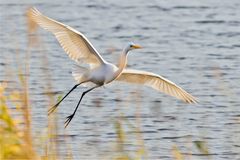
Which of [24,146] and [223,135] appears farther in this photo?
[223,135]

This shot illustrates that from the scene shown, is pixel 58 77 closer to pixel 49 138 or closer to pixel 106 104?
pixel 106 104

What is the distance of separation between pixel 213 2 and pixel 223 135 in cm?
929

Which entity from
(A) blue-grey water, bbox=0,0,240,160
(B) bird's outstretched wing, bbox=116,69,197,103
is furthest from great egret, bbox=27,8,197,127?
(A) blue-grey water, bbox=0,0,240,160

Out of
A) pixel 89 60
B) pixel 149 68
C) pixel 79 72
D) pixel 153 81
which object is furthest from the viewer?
pixel 149 68

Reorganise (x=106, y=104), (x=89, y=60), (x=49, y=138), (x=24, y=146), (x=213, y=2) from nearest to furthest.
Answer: (x=24, y=146) < (x=49, y=138) < (x=89, y=60) < (x=106, y=104) < (x=213, y=2)

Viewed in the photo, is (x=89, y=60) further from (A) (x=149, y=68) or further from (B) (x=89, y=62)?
(A) (x=149, y=68)

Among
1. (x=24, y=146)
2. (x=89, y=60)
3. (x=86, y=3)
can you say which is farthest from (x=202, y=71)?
(x=24, y=146)

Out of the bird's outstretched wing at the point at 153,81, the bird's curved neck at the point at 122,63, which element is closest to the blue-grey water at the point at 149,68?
the bird's outstretched wing at the point at 153,81

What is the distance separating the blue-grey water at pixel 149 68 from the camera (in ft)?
30.3

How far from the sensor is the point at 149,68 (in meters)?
13.2

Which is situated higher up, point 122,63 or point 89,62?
point 122,63

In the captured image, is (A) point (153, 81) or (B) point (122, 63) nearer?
(B) point (122, 63)

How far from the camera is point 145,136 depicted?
390 inches

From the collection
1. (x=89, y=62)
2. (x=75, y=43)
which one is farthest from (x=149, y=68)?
(x=75, y=43)
